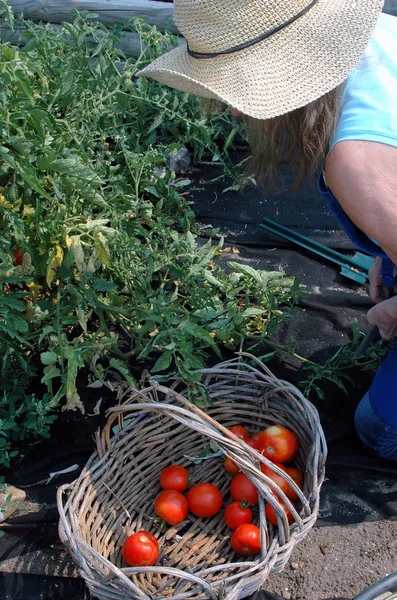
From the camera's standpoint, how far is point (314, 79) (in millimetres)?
1248

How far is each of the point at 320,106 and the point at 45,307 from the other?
2.86 ft

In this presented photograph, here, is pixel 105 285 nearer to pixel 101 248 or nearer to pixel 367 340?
pixel 101 248

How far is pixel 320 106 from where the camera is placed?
4.39ft

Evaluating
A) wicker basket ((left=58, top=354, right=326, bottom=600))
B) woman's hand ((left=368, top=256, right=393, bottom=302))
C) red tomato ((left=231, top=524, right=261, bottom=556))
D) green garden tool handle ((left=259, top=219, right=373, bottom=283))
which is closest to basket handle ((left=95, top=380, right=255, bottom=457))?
wicker basket ((left=58, top=354, right=326, bottom=600))

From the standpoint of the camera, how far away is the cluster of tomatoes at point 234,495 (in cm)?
151

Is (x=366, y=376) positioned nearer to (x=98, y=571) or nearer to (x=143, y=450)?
(x=143, y=450)

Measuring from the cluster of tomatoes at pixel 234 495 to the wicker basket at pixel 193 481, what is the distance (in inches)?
1.6

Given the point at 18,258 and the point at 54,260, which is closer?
the point at 54,260

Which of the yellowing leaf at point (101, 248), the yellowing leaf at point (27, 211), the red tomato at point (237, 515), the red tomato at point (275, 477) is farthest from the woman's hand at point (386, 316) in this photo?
the yellowing leaf at point (27, 211)

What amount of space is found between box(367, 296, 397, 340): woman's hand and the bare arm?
1.18 ft

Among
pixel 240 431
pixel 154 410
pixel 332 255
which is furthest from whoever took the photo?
pixel 332 255

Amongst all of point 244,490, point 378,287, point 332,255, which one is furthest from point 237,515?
Result: point 332,255

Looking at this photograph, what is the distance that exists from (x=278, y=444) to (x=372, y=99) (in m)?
0.87

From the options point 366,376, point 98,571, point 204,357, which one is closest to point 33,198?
point 204,357
